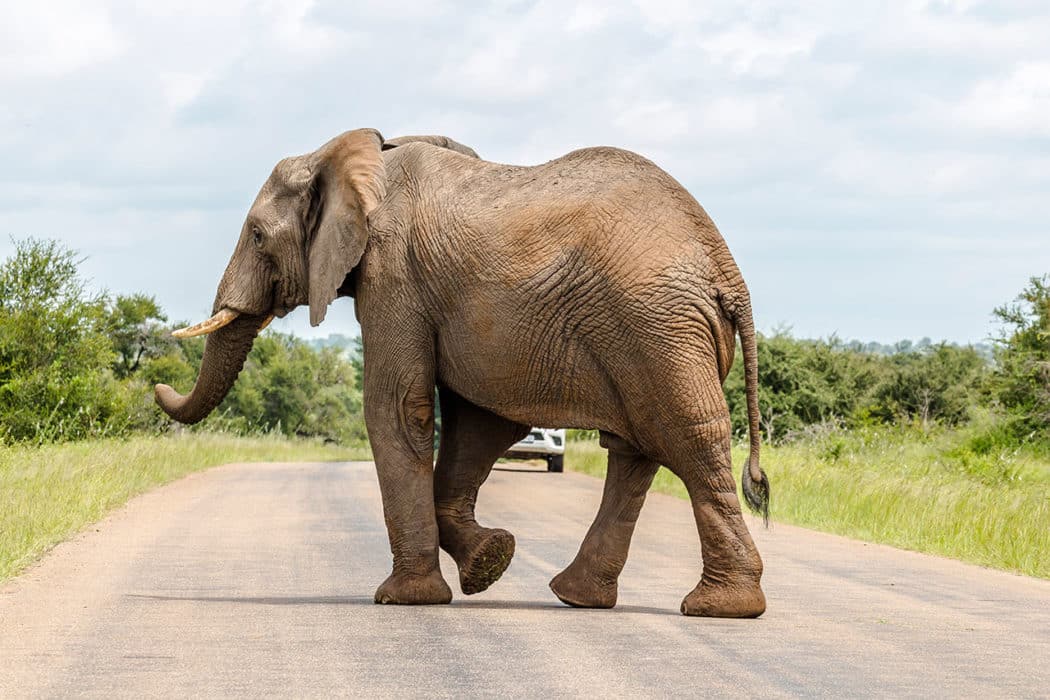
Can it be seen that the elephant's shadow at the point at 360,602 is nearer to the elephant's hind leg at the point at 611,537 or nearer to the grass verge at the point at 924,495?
the elephant's hind leg at the point at 611,537

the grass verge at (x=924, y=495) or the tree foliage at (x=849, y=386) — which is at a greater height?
the tree foliage at (x=849, y=386)

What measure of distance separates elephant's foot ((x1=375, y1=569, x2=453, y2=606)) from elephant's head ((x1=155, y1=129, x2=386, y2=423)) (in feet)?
5.87

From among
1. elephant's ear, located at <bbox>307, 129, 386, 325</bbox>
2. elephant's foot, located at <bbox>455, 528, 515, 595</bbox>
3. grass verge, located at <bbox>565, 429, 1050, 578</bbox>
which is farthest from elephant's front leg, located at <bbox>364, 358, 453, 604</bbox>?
grass verge, located at <bbox>565, 429, 1050, 578</bbox>

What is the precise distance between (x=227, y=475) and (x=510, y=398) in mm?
18313

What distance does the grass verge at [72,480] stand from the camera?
13720mm

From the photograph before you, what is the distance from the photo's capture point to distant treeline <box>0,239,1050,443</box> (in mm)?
27578

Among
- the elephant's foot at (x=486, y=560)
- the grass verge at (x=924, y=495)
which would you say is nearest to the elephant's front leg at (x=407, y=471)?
the elephant's foot at (x=486, y=560)

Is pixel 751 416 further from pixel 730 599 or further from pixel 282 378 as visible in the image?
pixel 282 378

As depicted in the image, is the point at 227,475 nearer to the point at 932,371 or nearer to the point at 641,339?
the point at 641,339

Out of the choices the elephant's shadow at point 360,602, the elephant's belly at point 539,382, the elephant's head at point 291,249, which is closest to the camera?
the elephant's belly at point 539,382

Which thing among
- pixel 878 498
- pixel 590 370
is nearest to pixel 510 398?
pixel 590 370

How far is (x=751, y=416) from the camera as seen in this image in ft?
33.1

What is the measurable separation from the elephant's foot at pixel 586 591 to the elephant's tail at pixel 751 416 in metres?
1.03

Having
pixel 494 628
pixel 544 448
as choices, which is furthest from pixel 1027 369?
pixel 494 628
